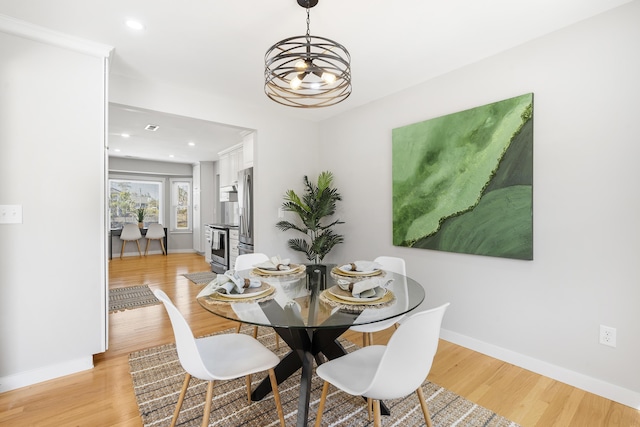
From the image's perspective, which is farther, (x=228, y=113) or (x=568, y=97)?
(x=228, y=113)

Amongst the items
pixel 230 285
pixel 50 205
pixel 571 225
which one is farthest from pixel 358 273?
pixel 50 205

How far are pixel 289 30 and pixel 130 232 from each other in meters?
6.70

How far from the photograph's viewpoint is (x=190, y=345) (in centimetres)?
131

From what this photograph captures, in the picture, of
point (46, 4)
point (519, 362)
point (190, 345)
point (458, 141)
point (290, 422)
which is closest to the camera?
point (190, 345)

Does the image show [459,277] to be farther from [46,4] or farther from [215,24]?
[46,4]

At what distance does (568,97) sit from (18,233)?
382cm

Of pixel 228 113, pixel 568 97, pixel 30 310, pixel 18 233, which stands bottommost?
pixel 30 310

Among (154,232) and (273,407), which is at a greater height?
(154,232)

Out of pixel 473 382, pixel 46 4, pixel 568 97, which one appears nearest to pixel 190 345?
pixel 473 382

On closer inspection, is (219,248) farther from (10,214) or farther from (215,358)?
(215,358)

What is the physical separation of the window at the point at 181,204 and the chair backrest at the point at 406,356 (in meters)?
8.00

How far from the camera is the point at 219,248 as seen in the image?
221 inches

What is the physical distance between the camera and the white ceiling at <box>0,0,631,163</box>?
6.19ft

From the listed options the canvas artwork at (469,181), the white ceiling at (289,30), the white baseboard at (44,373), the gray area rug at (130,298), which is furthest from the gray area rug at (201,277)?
the canvas artwork at (469,181)
